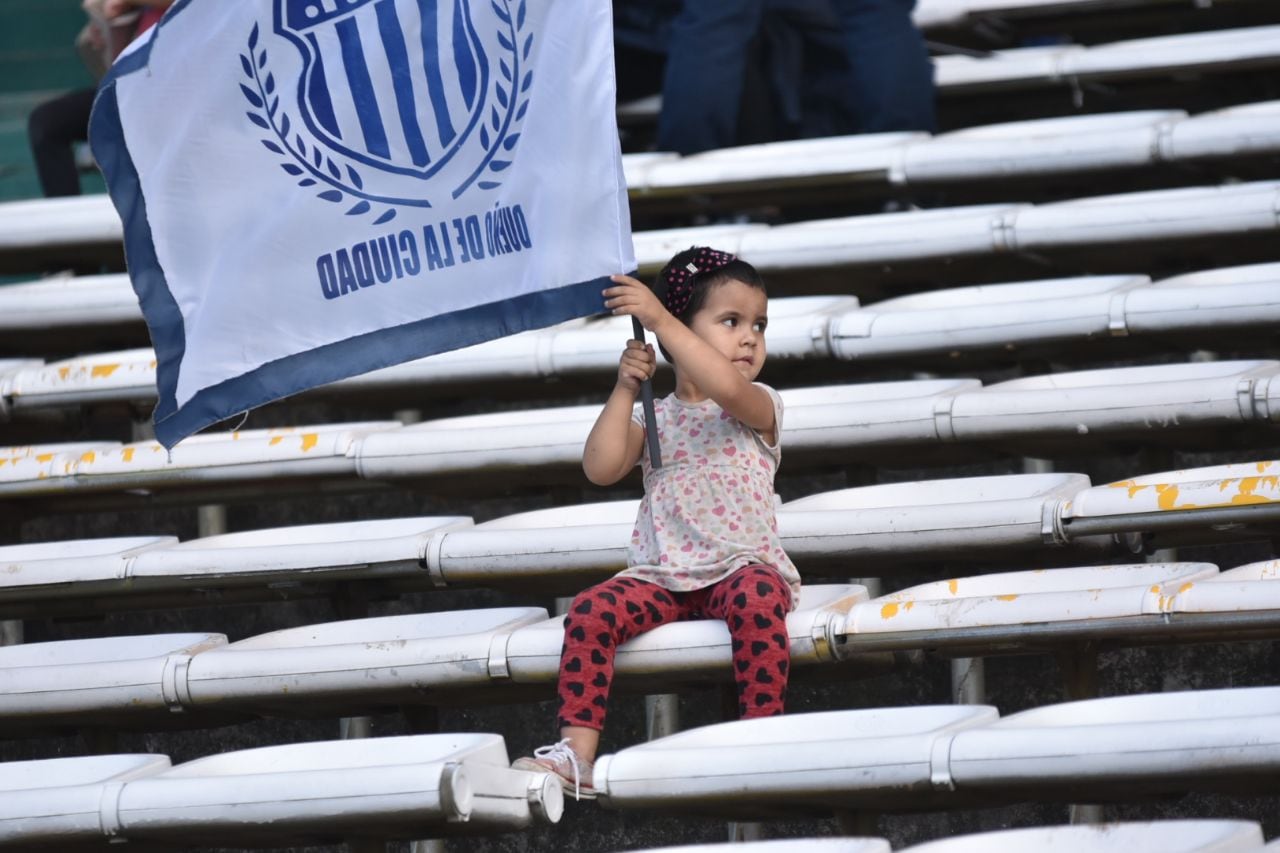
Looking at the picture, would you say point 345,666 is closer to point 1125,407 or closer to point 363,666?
point 363,666

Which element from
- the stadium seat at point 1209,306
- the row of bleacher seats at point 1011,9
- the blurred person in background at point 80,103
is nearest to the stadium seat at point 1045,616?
the stadium seat at point 1209,306

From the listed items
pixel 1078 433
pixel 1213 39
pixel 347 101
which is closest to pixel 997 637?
pixel 1078 433

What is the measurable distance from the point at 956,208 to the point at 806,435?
3.85ft

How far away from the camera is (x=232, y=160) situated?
251 cm

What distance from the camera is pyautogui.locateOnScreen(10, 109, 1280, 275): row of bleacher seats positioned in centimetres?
333

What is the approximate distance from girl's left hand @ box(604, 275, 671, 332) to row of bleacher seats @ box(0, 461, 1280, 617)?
344 millimetres

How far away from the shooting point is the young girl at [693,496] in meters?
2.29

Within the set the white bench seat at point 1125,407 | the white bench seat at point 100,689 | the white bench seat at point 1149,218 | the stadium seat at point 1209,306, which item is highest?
the white bench seat at point 1149,218

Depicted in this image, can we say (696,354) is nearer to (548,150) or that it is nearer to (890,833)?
(548,150)

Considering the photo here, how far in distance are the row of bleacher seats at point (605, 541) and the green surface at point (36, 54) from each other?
126 inches

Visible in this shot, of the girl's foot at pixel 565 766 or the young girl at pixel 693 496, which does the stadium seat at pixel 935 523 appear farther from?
the girl's foot at pixel 565 766

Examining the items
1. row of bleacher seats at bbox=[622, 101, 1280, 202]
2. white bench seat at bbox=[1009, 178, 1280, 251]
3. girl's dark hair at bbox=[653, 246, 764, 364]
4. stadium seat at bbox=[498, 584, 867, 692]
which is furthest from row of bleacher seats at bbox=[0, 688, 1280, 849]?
row of bleacher seats at bbox=[622, 101, 1280, 202]

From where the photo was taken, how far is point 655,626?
2.41m

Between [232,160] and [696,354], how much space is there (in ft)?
2.13
